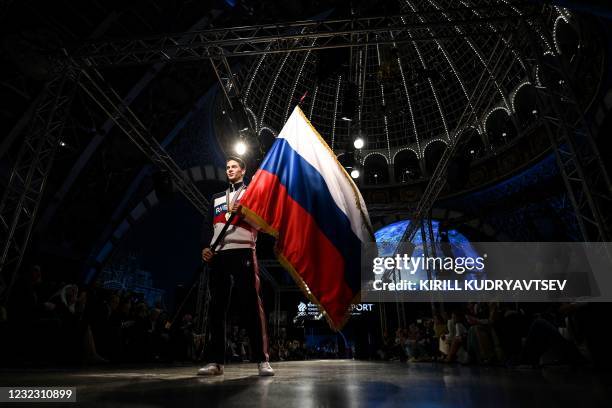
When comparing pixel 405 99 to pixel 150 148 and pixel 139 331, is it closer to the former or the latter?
pixel 150 148

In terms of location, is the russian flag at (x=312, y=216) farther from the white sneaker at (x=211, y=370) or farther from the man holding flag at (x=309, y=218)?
the white sneaker at (x=211, y=370)

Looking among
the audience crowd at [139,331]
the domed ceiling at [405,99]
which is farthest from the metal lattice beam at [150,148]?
the domed ceiling at [405,99]

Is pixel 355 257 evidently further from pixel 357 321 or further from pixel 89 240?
pixel 357 321

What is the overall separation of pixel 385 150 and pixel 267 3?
14811mm

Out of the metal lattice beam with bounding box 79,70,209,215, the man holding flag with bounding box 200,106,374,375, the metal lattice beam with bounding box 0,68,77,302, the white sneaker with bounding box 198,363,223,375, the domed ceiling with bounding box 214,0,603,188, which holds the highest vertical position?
the domed ceiling with bounding box 214,0,603,188

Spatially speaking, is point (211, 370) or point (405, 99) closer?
point (211, 370)

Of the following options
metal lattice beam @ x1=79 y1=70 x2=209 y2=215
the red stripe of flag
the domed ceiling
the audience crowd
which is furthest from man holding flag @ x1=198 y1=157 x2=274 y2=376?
the domed ceiling

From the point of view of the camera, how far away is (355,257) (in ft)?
11.2

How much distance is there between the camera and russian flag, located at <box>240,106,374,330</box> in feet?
10.6

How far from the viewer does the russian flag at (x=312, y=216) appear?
324cm

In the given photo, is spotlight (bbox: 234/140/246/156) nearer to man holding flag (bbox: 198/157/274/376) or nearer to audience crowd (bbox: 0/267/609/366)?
audience crowd (bbox: 0/267/609/366)

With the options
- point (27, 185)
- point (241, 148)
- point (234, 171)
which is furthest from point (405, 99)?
point (234, 171)

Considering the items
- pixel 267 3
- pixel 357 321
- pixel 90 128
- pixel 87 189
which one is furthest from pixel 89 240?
pixel 357 321

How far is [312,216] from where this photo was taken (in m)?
3.39
